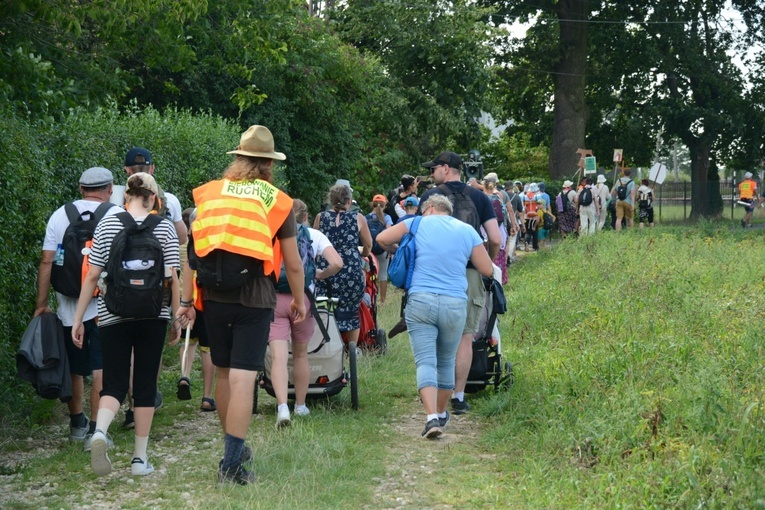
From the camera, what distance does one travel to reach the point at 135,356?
7.01 m

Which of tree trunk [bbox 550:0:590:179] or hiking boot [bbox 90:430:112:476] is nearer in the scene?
hiking boot [bbox 90:430:112:476]

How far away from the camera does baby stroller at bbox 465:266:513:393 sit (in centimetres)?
893

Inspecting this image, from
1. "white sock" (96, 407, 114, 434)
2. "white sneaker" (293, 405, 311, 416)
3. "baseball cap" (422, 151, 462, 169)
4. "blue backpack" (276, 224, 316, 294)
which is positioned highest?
"baseball cap" (422, 151, 462, 169)

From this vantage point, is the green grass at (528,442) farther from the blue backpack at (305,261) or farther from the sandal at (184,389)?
the blue backpack at (305,261)

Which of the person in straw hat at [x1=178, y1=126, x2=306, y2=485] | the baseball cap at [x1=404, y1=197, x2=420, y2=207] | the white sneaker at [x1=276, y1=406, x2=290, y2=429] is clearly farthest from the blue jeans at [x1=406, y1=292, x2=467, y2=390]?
the baseball cap at [x1=404, y1=197, x2=420, y2=207]

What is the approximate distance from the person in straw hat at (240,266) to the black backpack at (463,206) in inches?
100

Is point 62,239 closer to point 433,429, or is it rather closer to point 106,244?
point 106,244

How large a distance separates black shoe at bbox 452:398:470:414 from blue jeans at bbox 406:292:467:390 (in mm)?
1025

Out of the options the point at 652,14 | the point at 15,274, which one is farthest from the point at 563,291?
the point at 652,14

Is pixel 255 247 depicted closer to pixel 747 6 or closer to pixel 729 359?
pixel 729 359

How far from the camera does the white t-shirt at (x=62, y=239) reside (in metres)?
7.60

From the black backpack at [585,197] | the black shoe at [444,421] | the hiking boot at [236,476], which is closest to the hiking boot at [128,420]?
the hiking boot at [236,476]

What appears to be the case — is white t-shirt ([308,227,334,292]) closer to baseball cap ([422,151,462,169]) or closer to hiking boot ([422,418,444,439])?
baseball cap ([422,151,462,169])

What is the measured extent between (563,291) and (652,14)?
30225 millimetres
